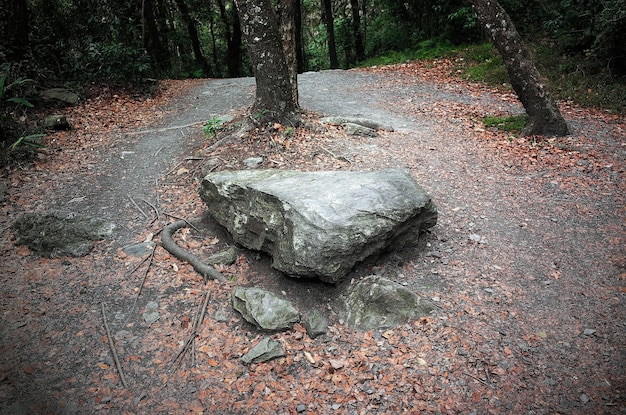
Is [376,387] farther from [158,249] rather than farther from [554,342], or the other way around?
[158,249]

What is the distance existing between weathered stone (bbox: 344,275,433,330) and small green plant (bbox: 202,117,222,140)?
478 centimetres

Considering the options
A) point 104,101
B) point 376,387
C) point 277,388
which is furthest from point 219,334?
point 104,101

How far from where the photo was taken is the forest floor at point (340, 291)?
3506mm

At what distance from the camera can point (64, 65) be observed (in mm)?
10148

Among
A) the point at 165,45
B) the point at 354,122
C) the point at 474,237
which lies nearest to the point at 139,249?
the point at 474,237

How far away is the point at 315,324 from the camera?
4160 millimetres

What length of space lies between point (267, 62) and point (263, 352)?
4.99 m

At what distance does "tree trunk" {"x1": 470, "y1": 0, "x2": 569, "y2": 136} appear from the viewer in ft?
23.8

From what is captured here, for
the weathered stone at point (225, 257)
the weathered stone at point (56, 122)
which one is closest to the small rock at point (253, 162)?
the weathered stone at point (225, 257)

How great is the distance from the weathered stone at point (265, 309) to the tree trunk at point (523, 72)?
6.27 metres

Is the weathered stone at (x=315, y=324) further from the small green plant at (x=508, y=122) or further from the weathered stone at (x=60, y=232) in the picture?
the small green plant at (x=508, y=122)

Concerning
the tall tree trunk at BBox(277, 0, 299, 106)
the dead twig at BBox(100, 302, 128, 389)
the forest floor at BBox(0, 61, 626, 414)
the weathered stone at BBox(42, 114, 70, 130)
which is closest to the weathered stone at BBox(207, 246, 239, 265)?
the forest floor at BBox(0, 61, 626, 414)

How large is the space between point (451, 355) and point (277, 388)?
65.5 inches

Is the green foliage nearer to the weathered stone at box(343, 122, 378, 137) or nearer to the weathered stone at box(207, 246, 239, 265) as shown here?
the weathered stone at box(343, 122, 378, 137)
